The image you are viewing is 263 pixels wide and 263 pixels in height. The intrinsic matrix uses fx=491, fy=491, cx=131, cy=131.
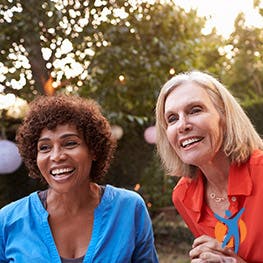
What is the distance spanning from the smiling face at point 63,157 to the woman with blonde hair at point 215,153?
406mm

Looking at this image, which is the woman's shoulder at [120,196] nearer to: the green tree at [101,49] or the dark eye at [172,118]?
the dark eye at [172,118]

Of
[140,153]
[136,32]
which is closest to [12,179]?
[140,153]

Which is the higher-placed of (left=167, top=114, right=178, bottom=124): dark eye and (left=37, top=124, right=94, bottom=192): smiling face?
(left=167, top=114, right=178, bottom=124): dark eye

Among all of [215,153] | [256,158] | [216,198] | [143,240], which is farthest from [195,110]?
[143,240]

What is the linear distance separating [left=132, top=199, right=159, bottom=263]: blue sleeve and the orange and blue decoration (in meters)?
0.44

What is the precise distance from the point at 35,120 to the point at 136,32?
11.0ft

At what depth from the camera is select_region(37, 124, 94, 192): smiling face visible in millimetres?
2344

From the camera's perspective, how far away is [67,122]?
2410mm

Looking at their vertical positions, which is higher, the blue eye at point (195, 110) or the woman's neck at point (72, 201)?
the blue eye at point (195, 110)

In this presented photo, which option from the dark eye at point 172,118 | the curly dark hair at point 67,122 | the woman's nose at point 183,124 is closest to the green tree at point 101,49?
the curly dark hair at point 67,122

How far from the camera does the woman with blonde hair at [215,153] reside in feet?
6.76

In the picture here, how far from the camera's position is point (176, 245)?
6879 millimetres

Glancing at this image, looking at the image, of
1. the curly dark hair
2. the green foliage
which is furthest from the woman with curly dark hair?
the green foliage

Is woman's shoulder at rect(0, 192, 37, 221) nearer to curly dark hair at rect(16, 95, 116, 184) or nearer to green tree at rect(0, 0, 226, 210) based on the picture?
curly dark hair at rect(16, 95, 116, 184)
